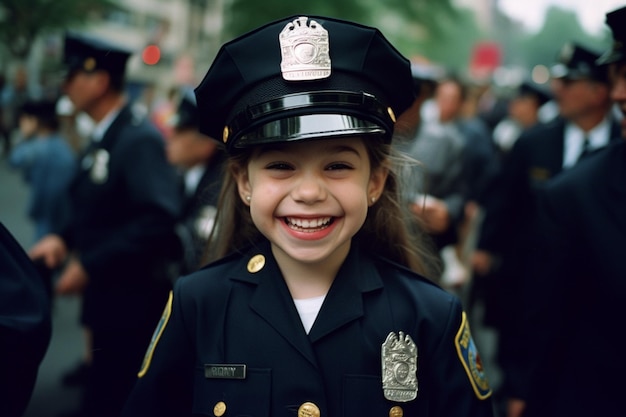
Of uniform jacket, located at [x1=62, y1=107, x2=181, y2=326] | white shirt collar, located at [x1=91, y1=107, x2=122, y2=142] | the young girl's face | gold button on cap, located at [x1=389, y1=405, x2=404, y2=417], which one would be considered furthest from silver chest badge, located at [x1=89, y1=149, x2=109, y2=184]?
gold button on cap, located at [x1=389, y1=405, x2=404, y2=417]

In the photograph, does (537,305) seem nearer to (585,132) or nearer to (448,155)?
(448,155)

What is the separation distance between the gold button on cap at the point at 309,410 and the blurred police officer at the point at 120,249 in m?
2.27

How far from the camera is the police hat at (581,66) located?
4.88 meters

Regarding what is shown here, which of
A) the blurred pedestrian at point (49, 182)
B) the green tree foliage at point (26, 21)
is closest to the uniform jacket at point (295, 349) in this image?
the blurred pedestrian at point (49, 182)

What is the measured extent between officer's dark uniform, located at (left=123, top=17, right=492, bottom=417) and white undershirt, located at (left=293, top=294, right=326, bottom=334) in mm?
44

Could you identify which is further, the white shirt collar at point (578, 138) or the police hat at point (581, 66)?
the police hat at point (581, 66)

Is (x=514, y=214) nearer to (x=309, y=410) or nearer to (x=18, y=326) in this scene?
(x=309, y=410)

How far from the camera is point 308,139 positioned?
74.2 inches

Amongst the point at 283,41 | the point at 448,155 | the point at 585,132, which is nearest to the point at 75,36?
the point at 448,155

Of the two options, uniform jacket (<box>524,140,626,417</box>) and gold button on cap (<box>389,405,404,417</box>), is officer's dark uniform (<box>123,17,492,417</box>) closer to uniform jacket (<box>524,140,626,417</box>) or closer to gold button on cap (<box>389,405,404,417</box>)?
gold button on cap (<box>389,405,404,417</box>)

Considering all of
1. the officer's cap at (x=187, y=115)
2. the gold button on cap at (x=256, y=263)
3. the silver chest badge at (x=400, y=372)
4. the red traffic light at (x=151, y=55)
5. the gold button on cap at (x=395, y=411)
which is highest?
the red traffic light at (x=151, y=55)

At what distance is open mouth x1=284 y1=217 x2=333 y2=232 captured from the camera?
201 cm

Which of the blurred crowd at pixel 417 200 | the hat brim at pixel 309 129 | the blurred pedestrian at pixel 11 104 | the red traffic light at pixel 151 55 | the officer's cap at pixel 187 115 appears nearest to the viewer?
the hat brim at pixel 309 129

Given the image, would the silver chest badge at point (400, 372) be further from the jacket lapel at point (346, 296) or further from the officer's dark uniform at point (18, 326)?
the officer's dark uniform at point (18, 326)
